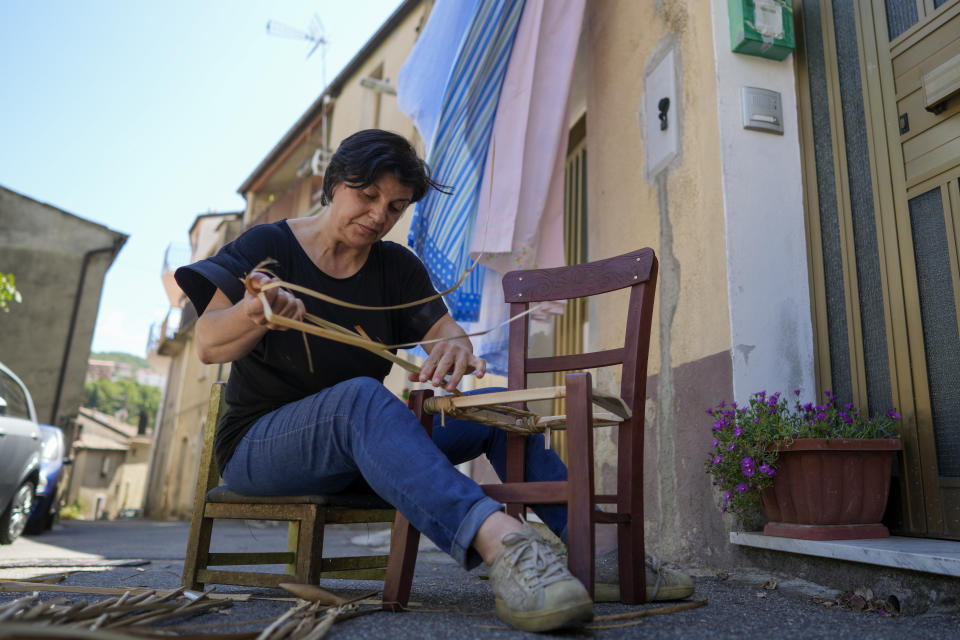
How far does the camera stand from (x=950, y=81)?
211 centimetres

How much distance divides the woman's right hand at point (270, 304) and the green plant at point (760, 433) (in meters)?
1.40

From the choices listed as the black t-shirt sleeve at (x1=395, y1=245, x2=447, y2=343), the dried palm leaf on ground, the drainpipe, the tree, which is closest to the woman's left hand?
the black t-shirt sleeve at (x1=395, y1=245, x2=447, y2=343)

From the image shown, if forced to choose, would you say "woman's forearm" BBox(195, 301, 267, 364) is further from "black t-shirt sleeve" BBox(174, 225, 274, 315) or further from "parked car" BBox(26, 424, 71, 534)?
"parked car" BBox(26, 424, 71, 534)

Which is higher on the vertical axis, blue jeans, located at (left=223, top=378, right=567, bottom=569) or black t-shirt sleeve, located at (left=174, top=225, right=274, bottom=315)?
black t-shirt sleeve, located at (left=174, top=225, right=274, bottom=315)

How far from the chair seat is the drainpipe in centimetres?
1369

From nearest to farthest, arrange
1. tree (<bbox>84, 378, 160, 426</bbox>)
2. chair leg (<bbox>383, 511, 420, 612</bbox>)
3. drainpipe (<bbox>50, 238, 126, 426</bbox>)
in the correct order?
chair leg (<bbox>383, 511, 420, 612</bbox>) < drainpipe (<bbox>50, 238, 126, 426</bbox>) < tree (<bbox>84, 378, 160, 426</bbox>)

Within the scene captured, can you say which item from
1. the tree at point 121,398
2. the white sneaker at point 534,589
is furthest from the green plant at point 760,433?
the tree at point 121,398

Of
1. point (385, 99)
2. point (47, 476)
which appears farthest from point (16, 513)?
point (385, 99)

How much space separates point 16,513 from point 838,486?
18.0ft

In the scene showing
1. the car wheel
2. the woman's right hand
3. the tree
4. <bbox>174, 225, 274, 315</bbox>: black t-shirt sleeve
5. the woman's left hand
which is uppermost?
the tree

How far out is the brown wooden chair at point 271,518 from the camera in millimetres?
1802

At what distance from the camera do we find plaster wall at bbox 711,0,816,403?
8.13 feet

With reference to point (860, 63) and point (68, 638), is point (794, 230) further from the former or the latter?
point (68, 638)

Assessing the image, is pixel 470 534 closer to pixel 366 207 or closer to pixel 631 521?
pixel 631 521
